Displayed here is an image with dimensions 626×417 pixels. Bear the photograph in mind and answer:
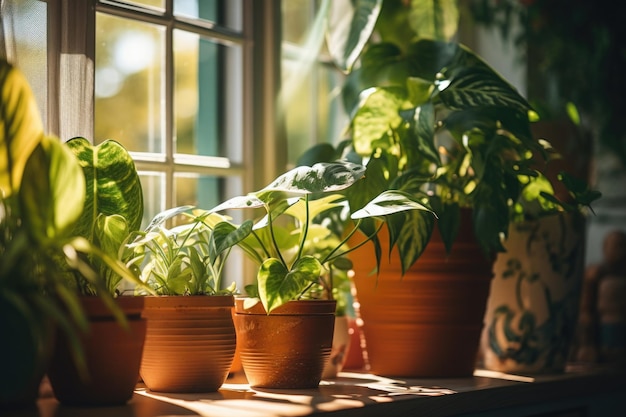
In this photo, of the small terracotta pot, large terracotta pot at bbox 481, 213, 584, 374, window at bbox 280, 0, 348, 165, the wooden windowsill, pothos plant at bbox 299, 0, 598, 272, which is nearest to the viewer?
the small terracotta pot

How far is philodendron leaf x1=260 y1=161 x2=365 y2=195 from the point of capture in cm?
125

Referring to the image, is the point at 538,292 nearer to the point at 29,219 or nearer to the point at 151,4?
the point at 151,4

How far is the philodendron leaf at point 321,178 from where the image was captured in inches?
49.3

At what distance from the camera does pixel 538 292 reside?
1771 millimetres

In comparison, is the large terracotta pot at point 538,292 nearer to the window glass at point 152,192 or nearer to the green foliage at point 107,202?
the window glass at point 152,192

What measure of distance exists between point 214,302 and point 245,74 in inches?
24.7

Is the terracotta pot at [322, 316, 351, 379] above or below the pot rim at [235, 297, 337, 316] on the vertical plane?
below

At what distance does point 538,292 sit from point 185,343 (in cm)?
80

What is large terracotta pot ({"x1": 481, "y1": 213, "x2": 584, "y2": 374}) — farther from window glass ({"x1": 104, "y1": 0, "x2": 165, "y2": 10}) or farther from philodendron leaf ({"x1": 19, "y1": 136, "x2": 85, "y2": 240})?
philodendron leaf ({"x1": 19, "y1": 136, "x2": 85, "y2": 240})

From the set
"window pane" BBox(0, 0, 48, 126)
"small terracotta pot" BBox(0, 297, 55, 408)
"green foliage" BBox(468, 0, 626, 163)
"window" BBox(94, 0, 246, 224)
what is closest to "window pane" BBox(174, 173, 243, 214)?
"window" BBox(94, 0, 246, 224)

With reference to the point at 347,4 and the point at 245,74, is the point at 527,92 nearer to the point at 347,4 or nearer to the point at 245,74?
the point at 347,4

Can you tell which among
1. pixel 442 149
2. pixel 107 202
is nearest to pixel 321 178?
pixel 107 202

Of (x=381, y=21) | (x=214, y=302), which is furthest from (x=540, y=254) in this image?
(x=214, y=302)

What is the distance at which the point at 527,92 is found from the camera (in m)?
2.37
